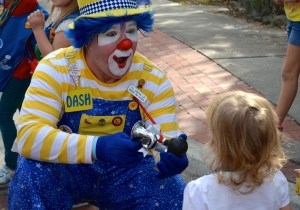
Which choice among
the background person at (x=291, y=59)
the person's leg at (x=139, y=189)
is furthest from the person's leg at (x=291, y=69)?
the person's leg at (x=139, y=189)

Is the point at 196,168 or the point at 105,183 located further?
the point at 196,168

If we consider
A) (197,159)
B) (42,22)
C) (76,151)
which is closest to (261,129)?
(76,151)

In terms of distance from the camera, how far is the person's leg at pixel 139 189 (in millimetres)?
2973

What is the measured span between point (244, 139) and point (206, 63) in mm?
4636

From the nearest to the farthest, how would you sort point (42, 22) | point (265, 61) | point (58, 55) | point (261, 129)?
point (261, 129) → point (58, 55) → point (42, 22) → point (265, 61)

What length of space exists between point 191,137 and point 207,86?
1286 millimetres

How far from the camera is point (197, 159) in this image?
14.4 feet

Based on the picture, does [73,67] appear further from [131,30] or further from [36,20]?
[36,20]

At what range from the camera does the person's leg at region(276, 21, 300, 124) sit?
14.6 ft

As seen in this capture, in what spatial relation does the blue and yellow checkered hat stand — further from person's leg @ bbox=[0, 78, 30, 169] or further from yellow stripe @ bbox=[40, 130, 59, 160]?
person's leg @ bbox=[0, 78, 30, 169]

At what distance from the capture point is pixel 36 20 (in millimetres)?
3609

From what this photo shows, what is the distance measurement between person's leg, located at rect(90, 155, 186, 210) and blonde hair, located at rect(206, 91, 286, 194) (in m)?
0.66

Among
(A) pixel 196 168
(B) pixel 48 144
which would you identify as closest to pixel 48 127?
(B) pixel 48 144

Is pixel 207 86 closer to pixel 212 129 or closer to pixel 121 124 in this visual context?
pixel 121 124
